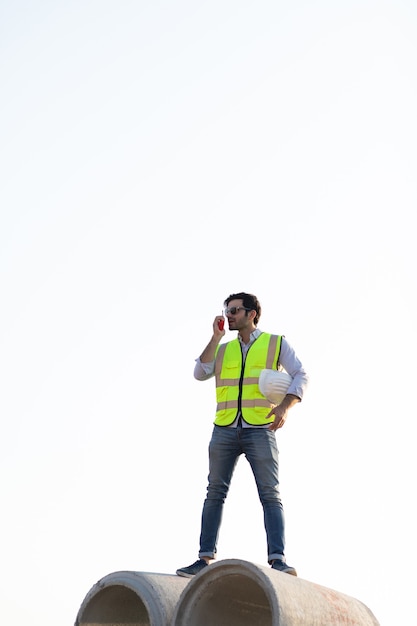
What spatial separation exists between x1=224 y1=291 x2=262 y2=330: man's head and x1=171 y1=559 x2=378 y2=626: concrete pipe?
203cm

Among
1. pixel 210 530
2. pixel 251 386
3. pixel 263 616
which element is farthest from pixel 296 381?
pixel 263 616

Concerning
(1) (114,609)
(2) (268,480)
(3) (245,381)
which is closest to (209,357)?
(3) (245,381)

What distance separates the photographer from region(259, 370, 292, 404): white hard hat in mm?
7434

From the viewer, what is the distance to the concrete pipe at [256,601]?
6.14 meters

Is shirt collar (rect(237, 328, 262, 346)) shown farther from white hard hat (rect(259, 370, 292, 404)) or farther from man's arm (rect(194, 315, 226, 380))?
white hard hat (rect(259, 370, 292, 404))

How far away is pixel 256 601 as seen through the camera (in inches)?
285

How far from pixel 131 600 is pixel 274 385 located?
1950mm

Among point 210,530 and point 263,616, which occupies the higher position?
point 210,530

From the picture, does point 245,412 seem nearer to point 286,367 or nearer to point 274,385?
point 274,385

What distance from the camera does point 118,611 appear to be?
729cm

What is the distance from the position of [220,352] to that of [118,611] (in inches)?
83.9

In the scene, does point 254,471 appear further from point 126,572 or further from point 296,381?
point 126,572

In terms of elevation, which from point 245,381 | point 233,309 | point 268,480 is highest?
point 233,309

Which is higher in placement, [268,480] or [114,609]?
[268,480]
